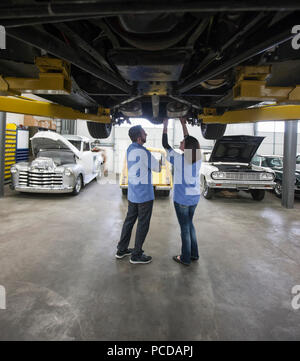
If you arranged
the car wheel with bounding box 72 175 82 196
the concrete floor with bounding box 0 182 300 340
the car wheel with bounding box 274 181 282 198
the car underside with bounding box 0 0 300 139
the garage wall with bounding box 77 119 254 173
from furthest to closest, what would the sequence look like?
the garage wall with bounding box 77 119 254 173 < the car wheel with bounding box 274 181 282 198 < the car wheel with bounding box 72 175 82 196 < the concrete floor with bounding box 0 182 300 340 < the car underside with bounding box 0 0 300 139

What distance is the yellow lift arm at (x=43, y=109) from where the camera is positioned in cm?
229

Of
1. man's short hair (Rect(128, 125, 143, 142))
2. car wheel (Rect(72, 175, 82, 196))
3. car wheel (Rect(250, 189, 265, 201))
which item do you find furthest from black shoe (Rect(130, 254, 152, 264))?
car wheel (Rect(250, 189, 265, 201))

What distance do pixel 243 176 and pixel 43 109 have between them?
4368mm

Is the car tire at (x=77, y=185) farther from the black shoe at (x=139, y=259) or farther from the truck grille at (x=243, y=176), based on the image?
the truck grille at (x=243, y=176)

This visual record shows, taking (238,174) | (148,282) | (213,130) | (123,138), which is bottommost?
(148,282)

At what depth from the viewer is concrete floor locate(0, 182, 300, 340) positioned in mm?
1469

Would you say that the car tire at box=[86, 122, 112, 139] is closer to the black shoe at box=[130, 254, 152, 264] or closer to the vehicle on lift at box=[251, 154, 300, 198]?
the black shoe at box=[130, 254, 152, 264]

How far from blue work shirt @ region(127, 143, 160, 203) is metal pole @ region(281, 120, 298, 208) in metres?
4.13

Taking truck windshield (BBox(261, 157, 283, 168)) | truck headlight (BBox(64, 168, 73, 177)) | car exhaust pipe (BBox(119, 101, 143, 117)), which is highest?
car exhaust pipe (BBox(119, 101, 143, 117))

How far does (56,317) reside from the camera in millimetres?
1545

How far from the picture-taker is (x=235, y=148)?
533cm

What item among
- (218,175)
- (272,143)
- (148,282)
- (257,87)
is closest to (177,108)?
(257,87)

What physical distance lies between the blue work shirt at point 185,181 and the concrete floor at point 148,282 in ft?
2.42

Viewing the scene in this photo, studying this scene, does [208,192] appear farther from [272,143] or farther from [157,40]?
[272,143]
